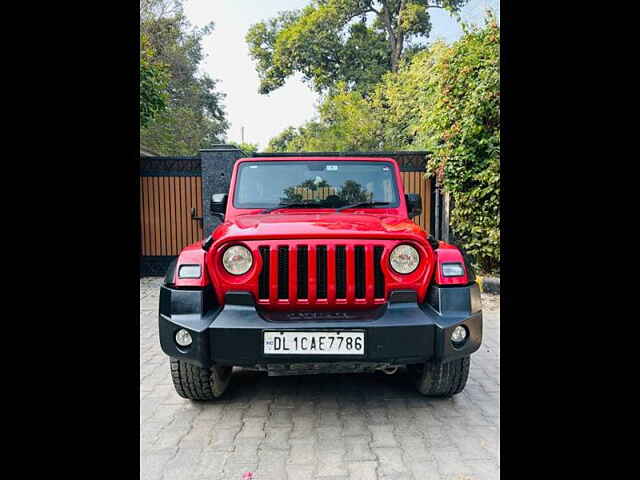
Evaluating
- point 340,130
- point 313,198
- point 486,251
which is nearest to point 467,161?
point 486,251

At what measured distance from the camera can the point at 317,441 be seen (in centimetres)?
254

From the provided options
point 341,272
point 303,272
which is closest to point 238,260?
point 303,272

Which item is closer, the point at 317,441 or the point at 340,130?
the point at 317,441

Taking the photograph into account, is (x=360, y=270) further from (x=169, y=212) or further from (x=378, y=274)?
(x=169, y=212)

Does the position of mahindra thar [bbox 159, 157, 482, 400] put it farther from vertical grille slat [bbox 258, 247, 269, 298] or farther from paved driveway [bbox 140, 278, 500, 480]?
paved driveway [bbox 140, 278, 500, 480]

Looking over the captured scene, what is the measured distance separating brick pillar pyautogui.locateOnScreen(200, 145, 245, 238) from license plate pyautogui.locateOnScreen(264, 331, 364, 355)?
605 centimetres

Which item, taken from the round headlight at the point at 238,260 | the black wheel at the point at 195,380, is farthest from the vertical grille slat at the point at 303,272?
the black wheel at the point at 195,380

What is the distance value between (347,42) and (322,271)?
18462mm

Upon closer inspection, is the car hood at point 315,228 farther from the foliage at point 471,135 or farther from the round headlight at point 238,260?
the foliage at point 471,135

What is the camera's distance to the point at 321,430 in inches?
105

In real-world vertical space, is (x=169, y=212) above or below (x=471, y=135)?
below

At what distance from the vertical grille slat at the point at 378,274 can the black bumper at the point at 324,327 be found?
0.08 meters

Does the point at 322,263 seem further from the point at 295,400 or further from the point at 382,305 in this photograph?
the point at 295,400
